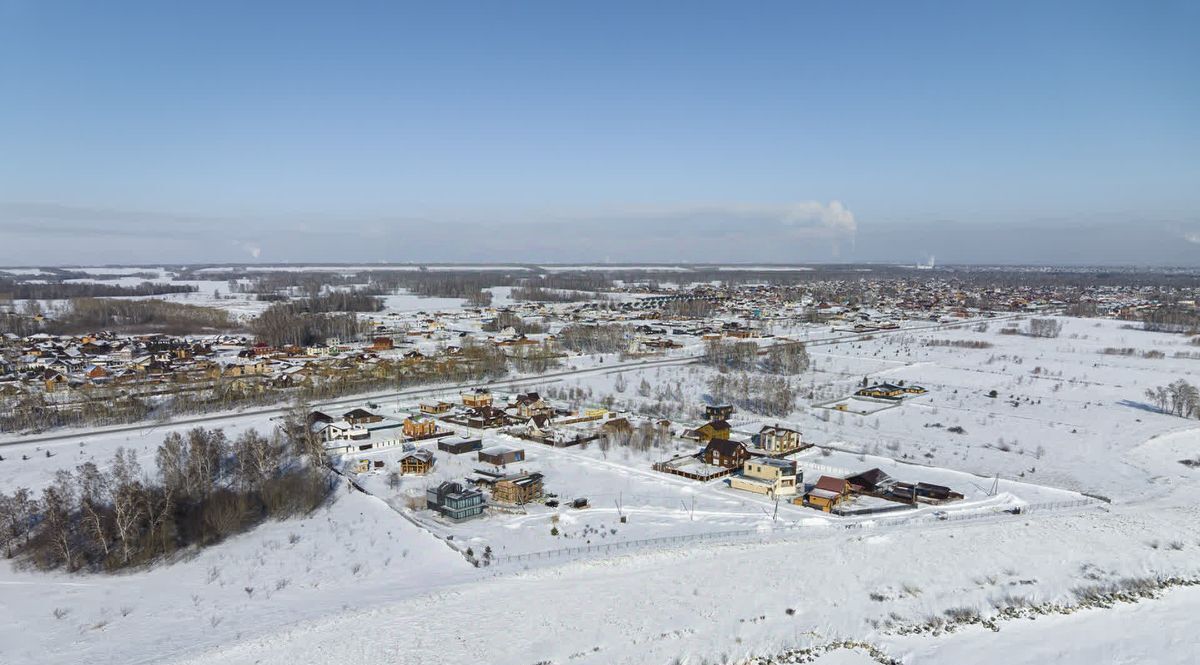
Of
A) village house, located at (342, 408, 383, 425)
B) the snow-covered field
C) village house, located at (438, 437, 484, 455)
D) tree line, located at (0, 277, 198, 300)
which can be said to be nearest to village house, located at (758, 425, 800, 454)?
the snow-covered field

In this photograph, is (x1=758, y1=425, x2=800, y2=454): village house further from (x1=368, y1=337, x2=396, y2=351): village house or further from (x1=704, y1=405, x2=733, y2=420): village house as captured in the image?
(x1=368, y1=337, x2=396, y2=351): village house

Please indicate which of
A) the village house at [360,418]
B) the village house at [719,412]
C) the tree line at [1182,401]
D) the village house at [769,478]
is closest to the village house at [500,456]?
the village house at [360,418]

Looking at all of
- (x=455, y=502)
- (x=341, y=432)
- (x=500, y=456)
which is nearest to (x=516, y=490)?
(x=455, y=502)

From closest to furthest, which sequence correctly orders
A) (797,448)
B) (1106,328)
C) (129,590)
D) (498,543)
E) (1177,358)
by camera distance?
(129,590) < (498,543) < (797,448) < (1177,358) < (1106,328)

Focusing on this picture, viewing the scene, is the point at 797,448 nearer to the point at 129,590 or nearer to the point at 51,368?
the point at 129,590

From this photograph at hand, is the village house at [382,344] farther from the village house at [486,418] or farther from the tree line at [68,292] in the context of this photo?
the tree line at [68,292]

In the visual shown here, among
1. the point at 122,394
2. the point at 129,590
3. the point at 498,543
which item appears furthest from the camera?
the point at 122,394

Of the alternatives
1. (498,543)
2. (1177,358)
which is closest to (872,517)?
(498,543)

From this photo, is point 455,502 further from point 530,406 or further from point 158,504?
point 530,406
